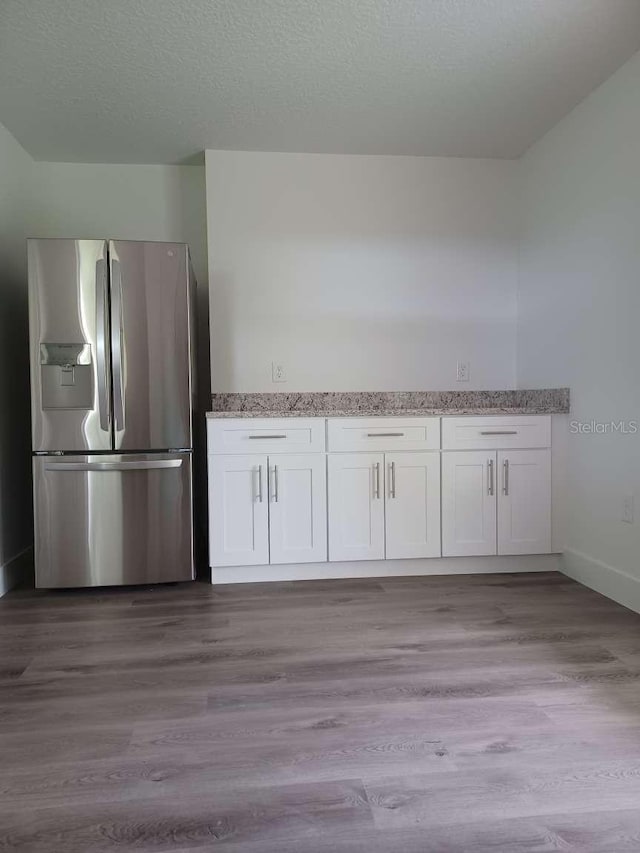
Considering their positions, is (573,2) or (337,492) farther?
(337,492)

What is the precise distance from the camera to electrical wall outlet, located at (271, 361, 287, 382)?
3338 mm

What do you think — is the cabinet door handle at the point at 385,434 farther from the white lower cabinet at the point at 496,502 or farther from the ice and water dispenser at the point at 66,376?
the ice and water dispenser at the point at 66,376

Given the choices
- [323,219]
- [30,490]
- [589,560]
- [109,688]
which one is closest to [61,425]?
[30,490]

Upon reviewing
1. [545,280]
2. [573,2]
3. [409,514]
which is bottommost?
[409,514]

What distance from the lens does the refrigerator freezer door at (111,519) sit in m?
2.69

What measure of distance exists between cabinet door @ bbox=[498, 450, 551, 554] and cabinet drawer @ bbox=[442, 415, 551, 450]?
59mm

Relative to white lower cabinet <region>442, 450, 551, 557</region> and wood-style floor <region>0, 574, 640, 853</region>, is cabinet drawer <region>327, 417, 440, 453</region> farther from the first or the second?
wood-style floor <region>0, 574, 640, 853</region>

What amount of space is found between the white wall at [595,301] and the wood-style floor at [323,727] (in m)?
0.43

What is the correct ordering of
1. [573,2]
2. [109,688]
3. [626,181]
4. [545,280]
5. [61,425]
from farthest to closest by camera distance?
[545,280], [61,425], [626,181], [573,2], [109,688]

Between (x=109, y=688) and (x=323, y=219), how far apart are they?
2721 millimetres

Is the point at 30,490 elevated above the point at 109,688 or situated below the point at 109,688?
above

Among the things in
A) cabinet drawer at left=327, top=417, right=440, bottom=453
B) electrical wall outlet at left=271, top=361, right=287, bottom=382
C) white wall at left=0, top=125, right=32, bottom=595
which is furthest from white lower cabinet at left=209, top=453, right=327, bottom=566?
white wall at left=0, top=125, right=32, bottom=595

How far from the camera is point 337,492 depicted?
286 cm

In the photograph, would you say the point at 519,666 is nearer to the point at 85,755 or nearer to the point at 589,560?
the point at 589,560
